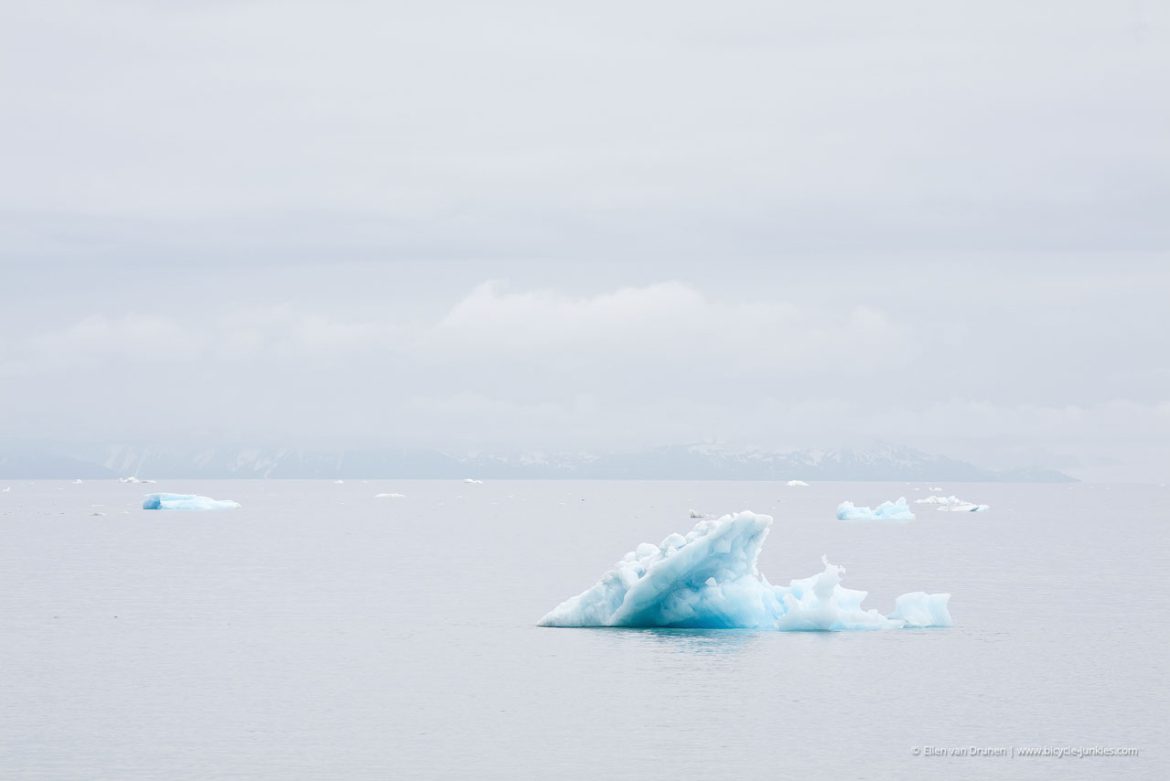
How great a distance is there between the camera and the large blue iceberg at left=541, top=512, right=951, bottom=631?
1492 inches

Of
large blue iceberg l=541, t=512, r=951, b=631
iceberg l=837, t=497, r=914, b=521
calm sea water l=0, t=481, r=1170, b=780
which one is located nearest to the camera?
calm sea water l=0, t=481, r=1170, b=780

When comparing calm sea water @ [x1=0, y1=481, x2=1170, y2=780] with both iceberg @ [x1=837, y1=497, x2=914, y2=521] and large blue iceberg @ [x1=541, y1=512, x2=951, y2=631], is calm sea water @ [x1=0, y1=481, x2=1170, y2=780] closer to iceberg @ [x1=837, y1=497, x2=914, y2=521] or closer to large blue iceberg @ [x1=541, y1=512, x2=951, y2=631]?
large blue iceberg @ [x1=541, y1=512, x2=951, y2=631]

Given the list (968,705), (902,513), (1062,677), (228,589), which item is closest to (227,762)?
(968,705)

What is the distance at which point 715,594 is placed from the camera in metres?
39.4

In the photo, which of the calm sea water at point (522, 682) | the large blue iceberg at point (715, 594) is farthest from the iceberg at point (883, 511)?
the large blue iceberg at point (715, 594)

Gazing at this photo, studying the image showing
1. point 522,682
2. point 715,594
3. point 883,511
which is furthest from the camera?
point 883,511

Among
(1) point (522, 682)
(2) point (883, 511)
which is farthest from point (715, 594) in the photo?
(2) point (883, 511)

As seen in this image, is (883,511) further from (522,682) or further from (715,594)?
(522,682)

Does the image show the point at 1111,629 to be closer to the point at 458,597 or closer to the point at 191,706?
the point at 458,597

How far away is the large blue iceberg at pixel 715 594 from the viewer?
37.9 m

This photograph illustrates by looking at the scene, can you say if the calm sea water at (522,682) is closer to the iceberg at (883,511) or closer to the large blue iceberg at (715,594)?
the large blue iceberg at (715,594)

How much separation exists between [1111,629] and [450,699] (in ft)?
72.4

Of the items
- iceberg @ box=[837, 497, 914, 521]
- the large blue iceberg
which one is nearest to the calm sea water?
the large blue iceberg

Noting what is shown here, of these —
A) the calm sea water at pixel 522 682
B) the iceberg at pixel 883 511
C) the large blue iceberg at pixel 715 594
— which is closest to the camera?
the calm sea water at pixel 522 682
